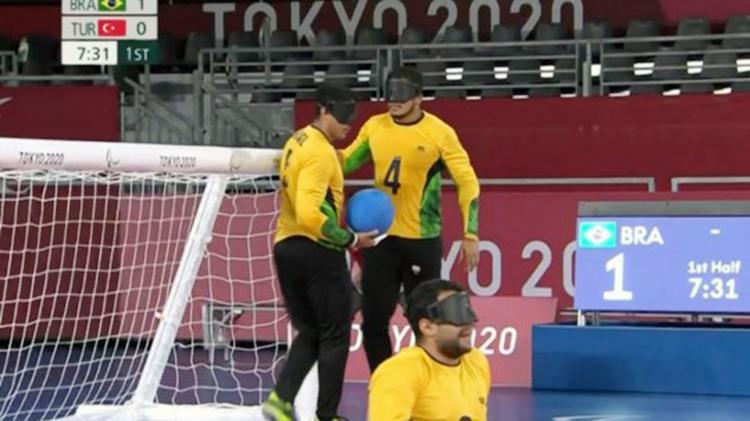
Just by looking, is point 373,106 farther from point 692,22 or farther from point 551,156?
point 692,22

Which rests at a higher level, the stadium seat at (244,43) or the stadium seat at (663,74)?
the stadium seat at (244,43)

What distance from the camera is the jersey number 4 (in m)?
8.24

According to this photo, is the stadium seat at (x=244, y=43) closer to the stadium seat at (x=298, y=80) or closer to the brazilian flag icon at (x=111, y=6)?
the stadium seat at (x=298, y=80)

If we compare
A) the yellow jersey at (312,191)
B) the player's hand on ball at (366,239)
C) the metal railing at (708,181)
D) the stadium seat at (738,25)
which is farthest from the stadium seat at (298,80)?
the player's hand on ball at (366,239)

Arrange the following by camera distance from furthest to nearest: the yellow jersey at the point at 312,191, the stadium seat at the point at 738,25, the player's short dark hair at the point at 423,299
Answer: the stadium seat at the point at 738,25 → the yellow jersey at the point at 312,191 → the player's short dark hair at the point at 423,299

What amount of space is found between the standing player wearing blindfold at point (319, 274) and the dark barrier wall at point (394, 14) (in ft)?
43.2

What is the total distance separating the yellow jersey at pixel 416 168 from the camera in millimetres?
8234

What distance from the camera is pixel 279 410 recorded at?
777 cm

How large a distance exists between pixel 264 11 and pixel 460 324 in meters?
17.8

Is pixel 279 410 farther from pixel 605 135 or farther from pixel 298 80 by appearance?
pixel 298 80

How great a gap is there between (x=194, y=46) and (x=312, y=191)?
45.1ft

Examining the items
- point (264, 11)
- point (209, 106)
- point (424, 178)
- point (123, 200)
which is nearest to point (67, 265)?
point (123, 200)

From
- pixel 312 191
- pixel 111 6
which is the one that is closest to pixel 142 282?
pixel 111 6

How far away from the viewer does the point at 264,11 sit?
22250mm
